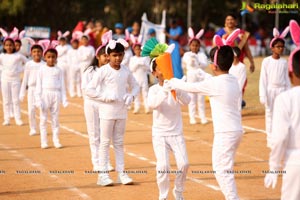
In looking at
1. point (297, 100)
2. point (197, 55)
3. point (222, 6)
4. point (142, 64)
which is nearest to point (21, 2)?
point (222, 6)

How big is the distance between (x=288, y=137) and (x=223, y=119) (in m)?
2.07

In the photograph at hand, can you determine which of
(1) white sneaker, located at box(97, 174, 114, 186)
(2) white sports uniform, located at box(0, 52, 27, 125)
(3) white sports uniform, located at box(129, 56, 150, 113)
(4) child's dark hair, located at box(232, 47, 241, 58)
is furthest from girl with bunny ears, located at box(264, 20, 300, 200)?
(3) white sports uniform, located at box(129, 56, 150, 113)

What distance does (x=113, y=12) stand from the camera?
61.2m

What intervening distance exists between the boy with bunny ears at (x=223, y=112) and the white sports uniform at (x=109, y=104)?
202 cm

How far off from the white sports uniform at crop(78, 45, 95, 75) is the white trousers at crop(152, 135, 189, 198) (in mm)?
15130

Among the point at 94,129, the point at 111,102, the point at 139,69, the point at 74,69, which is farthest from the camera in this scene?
the point at 74,69

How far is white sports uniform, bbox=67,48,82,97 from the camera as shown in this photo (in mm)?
26047

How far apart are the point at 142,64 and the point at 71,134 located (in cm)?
461

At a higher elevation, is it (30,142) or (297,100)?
(297,100)

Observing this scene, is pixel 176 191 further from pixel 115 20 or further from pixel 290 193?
pixel 115 20

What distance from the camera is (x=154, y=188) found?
421 inches

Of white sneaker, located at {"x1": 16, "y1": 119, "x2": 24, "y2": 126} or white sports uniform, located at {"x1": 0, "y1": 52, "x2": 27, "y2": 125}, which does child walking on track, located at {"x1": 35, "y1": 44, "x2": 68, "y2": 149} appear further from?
white sneaker, located at {"x1": 16, "y1": 119, "x2": 24, "y2": 126}

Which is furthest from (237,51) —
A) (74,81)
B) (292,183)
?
(74,81)

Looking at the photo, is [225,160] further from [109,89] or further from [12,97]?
[12,97]
